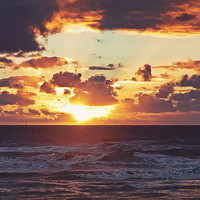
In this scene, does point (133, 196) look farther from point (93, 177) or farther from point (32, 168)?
point (32, 168)

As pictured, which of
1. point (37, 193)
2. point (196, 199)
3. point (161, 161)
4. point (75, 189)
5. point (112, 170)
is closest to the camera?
point (196, 199)

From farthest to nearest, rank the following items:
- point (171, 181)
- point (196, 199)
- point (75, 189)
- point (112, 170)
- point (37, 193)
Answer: point (112, 170) → point (171, 181) → point (75, 189) → point (37, 193) → point (196, 199)

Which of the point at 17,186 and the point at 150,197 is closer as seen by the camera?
the point at 150,197

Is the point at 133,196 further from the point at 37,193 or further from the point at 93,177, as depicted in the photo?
the point at 93,177

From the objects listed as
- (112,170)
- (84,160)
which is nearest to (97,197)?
(112,170)

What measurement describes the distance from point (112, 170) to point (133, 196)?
41.1ft

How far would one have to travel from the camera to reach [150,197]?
840 inches

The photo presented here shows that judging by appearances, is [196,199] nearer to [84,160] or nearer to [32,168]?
[32,168]

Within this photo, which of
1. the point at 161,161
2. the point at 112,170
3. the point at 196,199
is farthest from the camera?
the point at 161,161

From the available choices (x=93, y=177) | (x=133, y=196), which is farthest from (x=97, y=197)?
(x=93, y=177)

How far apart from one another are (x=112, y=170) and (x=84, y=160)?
9.79 m

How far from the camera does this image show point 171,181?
89.8ft

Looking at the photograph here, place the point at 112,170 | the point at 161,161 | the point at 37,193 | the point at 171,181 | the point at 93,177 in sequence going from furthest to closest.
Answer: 1. the point at 161,161
2. the point at 112,170
3. the point at 93,177
4. the point at 171,181
5. the point at 37,193

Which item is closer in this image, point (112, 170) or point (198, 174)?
point (198, 174)
